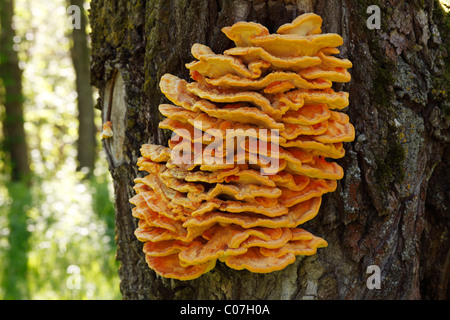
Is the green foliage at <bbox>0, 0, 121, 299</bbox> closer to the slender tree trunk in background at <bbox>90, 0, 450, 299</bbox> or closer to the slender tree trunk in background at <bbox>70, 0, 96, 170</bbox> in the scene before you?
the slender tree trunk in background at <bbox>70, 0, 96, 170</bbox>

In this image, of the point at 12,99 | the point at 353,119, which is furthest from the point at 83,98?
the point at 353,119

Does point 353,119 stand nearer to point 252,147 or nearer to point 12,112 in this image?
point 252,147

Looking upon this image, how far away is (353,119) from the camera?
2590 mm

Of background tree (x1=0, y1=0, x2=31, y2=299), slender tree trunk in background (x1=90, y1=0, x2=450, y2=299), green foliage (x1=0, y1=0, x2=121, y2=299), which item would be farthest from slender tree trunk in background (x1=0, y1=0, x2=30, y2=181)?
slender tree trunk in background (x1=90, y1=0, x2=450, y2=299)

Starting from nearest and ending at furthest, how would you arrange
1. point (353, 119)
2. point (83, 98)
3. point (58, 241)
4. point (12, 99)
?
point (353, 119) → point (58, 241) → point (83, 98) → point (12, 99)

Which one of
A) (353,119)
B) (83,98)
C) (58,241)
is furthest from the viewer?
(83,98)

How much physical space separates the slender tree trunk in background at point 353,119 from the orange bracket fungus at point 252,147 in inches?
13.2

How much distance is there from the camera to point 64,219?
730cm

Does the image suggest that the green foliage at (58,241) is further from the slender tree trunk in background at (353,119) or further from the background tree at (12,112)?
the slender tree trunk in background at (353,119)

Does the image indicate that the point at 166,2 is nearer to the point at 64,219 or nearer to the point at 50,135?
the point at 64,219

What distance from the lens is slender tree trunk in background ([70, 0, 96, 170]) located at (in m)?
11.1

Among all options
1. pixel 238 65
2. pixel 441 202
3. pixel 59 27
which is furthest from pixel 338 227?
pixel 59 27

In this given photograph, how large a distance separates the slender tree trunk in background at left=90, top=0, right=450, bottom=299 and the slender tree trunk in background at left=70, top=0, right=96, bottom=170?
888 centimetres

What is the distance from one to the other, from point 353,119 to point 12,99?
42.1 ft
